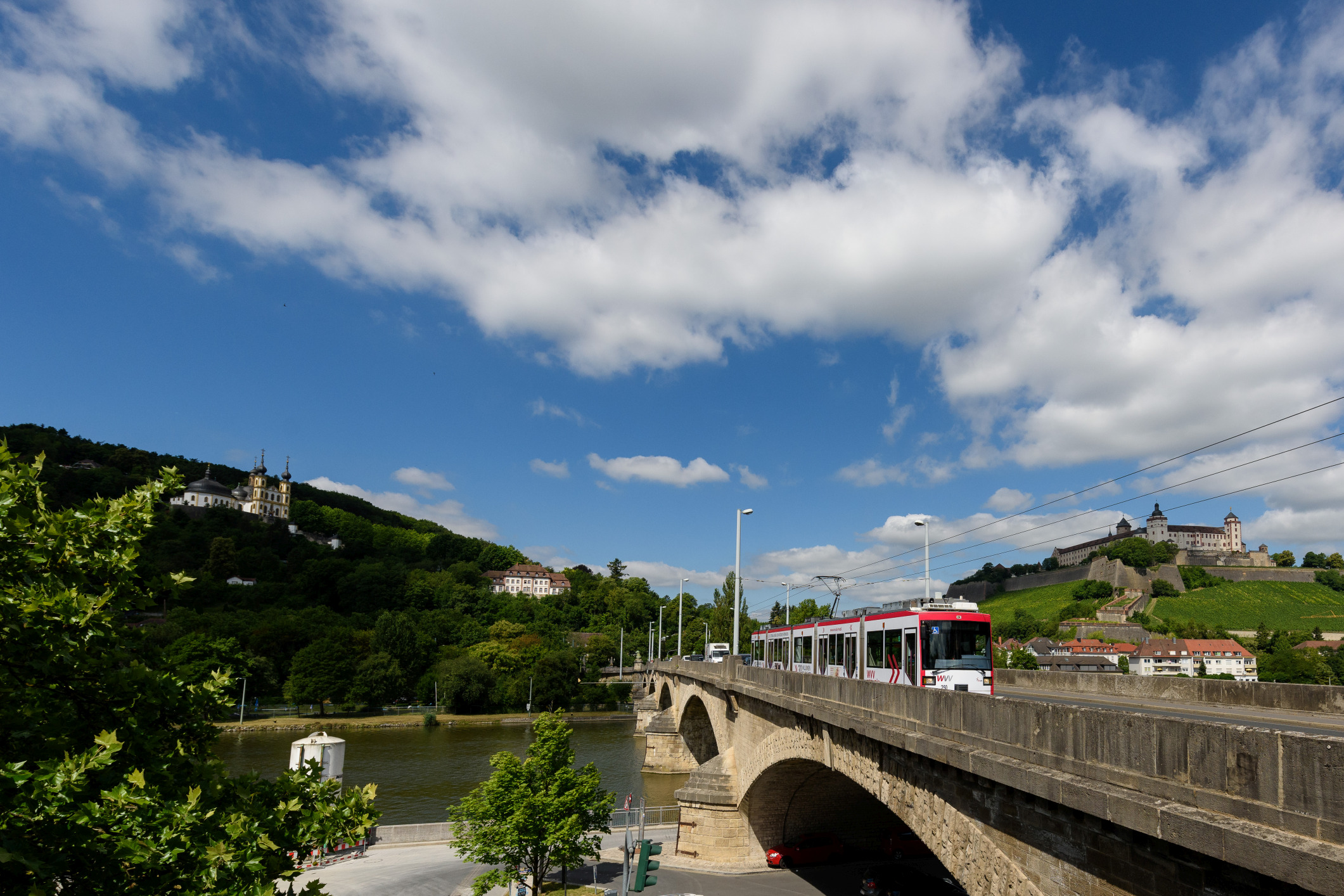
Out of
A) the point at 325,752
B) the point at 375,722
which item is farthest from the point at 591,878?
the point at 375,722

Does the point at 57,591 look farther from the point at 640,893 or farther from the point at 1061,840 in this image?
the point at 640,893

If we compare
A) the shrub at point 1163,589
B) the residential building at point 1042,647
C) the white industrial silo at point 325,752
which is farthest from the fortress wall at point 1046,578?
the white industrial silo at point 325,752

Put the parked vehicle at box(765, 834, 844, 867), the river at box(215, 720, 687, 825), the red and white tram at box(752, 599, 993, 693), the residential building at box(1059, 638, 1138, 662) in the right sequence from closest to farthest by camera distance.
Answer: the red and white tram at box(752, 599, 993, 693)
the parked vehicle at box(765, 834, 844, 867)
the river at box(215, 720, 687, 825)
the residential building at box(1059, 638, 1138, 662)

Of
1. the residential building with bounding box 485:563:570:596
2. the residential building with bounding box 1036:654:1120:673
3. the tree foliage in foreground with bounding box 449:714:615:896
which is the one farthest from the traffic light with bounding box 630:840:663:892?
the residential building with bounding box 485:563:570:596

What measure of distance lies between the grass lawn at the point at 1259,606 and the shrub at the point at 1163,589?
6.86 ft

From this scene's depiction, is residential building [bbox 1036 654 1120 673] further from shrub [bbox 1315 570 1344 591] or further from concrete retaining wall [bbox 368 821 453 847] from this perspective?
shrub [bbox 1315 570 1344 591]

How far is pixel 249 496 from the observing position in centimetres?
17525

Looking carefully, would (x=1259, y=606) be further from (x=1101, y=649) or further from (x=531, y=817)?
(x=531, y=817)

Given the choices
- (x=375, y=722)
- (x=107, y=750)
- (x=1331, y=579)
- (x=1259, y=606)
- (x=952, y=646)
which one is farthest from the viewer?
(x=1331, y=579)

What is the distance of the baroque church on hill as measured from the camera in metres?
159

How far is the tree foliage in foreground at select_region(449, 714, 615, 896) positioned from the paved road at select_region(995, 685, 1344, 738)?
43.7 ft

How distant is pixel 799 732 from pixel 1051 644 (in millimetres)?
110504

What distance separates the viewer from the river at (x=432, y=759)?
4097 centimetres

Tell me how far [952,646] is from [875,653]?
294cm
